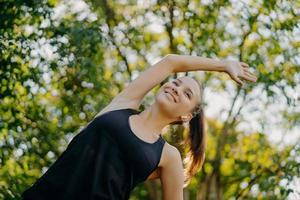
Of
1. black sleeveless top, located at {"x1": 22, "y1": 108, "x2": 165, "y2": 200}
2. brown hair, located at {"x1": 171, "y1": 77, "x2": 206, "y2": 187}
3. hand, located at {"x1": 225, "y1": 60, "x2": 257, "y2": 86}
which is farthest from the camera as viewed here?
brown hair, located at {"x1": 171, "y1": 77, "x2": 206, "y2": 187}

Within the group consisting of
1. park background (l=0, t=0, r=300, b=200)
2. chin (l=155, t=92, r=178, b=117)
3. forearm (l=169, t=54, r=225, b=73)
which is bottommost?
park background (l=0, t=0, r=300, b=200)

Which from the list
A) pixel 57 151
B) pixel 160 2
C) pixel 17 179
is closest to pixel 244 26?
pixel 160 2

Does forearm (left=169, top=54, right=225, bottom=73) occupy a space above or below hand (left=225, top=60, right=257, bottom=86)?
above

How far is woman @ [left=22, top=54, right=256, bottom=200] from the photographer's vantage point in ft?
9.87

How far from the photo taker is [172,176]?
3209mm

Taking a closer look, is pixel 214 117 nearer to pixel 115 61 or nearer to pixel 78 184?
pixel 115 61

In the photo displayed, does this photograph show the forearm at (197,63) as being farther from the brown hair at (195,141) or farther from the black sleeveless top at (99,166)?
the black sleeveless top at (99,166)

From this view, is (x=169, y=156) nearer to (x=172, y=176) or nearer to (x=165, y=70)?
(x=172, y=176)

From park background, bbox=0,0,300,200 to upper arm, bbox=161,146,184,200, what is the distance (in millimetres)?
2660

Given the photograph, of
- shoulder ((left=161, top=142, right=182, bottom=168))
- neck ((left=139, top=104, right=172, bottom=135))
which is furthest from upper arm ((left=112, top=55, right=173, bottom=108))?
shoulder ((left=161, top=142, right=182, bottom=168))

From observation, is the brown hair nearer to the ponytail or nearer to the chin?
the ponytail

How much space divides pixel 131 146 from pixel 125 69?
19.8 feet

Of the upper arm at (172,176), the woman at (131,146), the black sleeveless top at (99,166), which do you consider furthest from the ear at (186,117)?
Answer: the black sleeveless top at (99,166)

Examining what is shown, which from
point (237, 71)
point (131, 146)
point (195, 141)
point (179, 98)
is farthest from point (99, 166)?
point (237, 71)
